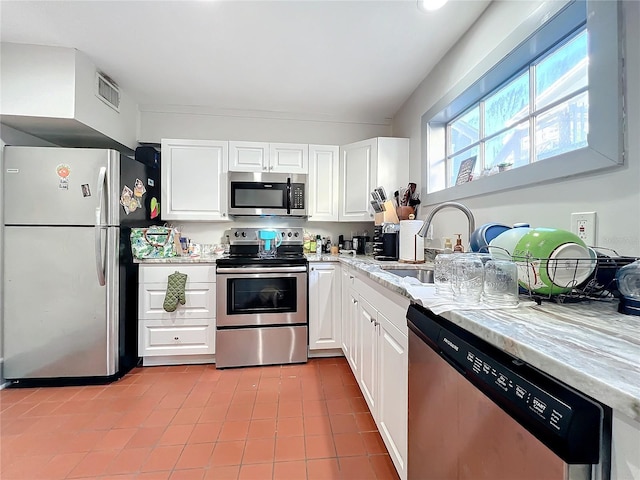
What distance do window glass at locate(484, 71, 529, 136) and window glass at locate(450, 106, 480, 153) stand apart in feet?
0.34

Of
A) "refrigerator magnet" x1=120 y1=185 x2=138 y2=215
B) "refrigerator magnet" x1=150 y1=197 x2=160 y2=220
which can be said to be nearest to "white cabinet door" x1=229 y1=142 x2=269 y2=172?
"refrigerator magnet" x1=150 y1=197 x2=160 y2=220

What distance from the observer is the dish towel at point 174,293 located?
7.47 feet

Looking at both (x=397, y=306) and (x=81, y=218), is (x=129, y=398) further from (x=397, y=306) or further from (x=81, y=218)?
(x=397, y=306)

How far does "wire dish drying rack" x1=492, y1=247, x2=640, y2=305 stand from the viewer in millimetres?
817

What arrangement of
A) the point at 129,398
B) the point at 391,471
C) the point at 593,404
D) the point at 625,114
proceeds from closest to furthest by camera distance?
the point at 593,404 < the point at 625,114 < the point at 391,471 < the point at 129,398

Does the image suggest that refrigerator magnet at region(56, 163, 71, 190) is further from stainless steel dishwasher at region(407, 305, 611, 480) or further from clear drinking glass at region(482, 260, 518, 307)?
clear drinking glass at region(482, 260, 518, 307)

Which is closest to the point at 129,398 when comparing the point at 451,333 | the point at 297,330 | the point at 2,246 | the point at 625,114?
the point at 297,330

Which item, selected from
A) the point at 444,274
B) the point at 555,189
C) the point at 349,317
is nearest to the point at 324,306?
the point at 349,317

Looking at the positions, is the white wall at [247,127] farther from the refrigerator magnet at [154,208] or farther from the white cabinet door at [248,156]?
the refrigerator magnet at [154,208]

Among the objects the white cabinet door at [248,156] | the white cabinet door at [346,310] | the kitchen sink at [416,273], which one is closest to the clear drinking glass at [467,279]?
the kitchen sink at [416,273]

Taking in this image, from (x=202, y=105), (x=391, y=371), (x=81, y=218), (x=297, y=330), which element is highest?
(x=202, y=105)

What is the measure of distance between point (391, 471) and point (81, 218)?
2.51 m

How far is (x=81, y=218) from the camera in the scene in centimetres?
204

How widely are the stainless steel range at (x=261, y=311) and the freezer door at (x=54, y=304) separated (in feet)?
2.71
